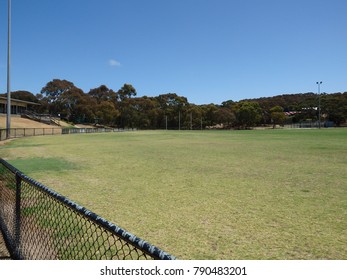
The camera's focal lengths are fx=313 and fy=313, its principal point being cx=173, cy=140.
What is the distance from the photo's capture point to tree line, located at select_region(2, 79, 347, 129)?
97812mm

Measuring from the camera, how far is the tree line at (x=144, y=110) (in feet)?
321

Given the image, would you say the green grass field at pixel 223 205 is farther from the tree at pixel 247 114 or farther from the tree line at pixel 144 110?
the tree at pixel 247 114

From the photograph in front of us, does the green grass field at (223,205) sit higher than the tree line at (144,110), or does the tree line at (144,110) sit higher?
the tree line at (144,110)

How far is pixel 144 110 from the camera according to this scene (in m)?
112

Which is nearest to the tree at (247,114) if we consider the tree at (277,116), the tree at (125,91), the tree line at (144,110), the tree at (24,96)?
the tree line at (144,110)

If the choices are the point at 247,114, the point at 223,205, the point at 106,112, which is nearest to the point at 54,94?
the point at 106,112

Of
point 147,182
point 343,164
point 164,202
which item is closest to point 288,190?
point 164,202

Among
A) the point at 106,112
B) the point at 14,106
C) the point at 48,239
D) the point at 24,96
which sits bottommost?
the point at 48,239

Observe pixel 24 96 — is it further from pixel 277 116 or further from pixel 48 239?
pixel 48 239

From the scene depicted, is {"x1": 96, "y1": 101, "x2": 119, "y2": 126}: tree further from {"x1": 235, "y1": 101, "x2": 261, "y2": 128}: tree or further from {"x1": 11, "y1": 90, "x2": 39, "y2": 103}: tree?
{"x1": 11, "y1": 90, "x2": 39, "y2": 103}: tree

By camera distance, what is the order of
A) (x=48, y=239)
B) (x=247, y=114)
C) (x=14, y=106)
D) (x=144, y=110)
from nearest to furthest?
(x=48, y=239) < (x=14, y=106) < (x=247, y=114) < (x=144, y=110)

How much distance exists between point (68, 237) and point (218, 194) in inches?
166

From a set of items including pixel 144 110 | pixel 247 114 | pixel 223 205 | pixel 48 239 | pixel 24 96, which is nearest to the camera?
pixel 48 239

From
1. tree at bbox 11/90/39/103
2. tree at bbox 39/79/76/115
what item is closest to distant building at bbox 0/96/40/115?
tree at bbox 39/79/76/115
